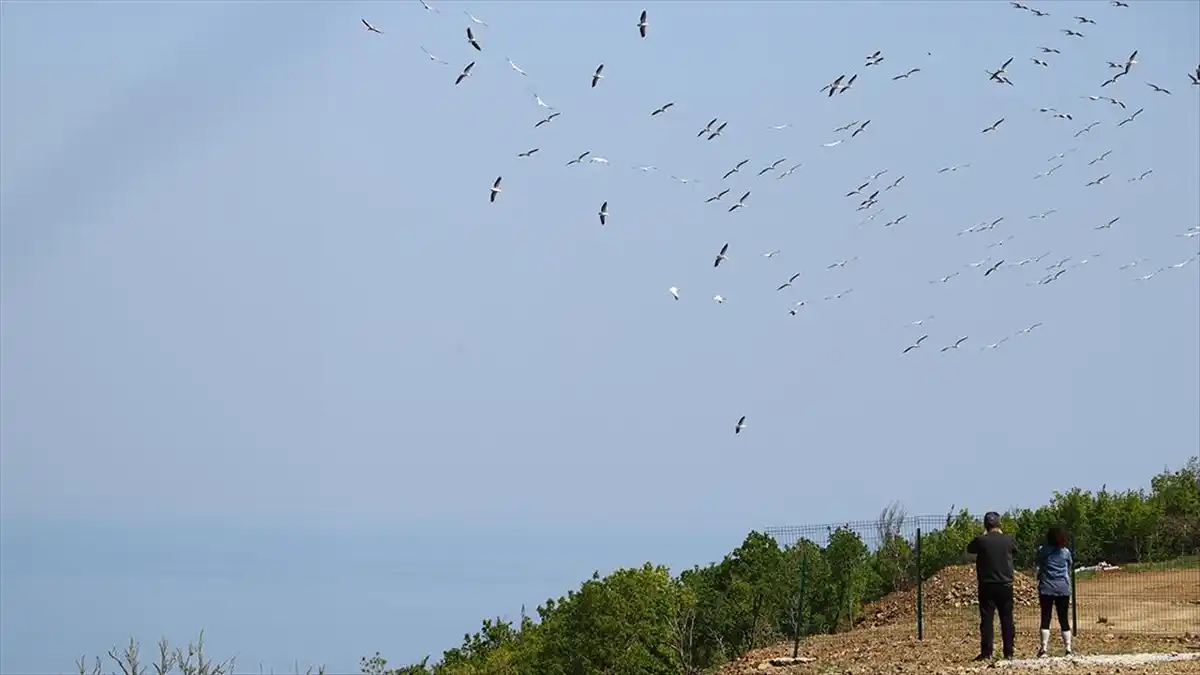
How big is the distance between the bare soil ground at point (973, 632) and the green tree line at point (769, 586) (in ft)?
5.64

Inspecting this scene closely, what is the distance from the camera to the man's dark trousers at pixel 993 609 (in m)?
22.5

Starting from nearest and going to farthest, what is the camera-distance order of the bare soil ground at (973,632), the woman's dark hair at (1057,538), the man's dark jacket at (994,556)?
the man's dark jacket at (994,556) < the woman's dark hair at (1057,538) < the bare soil ground at (973,632)

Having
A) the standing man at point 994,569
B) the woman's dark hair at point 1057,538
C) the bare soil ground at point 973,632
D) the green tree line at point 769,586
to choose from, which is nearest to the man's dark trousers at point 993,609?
the standing man at point 994,569

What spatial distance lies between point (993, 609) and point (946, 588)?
14.1m

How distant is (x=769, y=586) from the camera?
37.8 metres

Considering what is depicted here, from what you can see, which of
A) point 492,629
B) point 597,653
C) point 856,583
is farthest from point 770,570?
point 492,629

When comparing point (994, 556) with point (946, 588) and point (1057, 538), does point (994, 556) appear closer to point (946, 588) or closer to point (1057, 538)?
point (1057, 538)

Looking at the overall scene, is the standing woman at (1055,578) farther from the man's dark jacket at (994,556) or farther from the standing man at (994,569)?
the man's dark jacket at (994,556)

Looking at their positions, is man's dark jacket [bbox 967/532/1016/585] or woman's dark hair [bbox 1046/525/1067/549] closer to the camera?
man's dark jacket [bbox 967/532/1016/585]

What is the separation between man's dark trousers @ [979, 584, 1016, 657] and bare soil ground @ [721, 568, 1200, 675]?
0.48 meters

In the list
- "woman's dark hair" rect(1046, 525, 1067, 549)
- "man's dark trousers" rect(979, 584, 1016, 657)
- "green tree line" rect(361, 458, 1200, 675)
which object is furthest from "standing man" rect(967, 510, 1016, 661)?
"green tree line" rect(361, 458, 1200, 675)

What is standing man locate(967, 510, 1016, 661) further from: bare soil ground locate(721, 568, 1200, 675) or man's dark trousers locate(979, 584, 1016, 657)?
bare soil ground locate(721, 568, 1200, 675)

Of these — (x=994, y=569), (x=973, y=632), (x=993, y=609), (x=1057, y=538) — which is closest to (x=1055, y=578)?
(x=1057, y=538)

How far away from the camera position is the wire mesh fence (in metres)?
32.3
